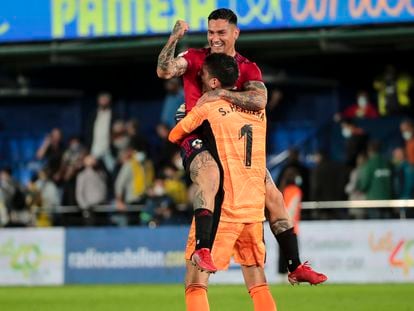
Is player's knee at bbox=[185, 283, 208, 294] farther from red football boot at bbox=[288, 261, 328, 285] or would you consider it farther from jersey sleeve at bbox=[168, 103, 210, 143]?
jersey sleeve at bbox=[168, 103, 210, 143]

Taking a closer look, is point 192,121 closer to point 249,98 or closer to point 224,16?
point 249,98

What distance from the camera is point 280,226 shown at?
9.66m

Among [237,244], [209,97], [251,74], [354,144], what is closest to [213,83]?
[209,97]

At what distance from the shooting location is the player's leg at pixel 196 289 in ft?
29.5

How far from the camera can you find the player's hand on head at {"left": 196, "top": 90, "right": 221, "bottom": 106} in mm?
9156

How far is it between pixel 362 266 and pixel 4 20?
9171 mm

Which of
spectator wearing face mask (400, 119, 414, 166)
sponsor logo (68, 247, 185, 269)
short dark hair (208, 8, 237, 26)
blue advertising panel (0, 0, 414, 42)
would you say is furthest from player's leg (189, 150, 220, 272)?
blue advertising panel (0, 0, 414, 42)

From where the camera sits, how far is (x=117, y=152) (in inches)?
942

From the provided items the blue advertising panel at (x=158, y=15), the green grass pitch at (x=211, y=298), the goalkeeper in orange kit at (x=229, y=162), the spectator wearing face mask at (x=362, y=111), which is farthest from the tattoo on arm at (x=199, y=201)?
the spectator wearing face mask at (x=362, y=111)

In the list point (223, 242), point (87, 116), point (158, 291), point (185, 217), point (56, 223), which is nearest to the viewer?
point (223, 242)

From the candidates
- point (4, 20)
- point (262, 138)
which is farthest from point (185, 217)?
point (262, 138)

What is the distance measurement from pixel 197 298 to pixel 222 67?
1776mm

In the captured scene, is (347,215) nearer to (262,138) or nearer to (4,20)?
(4,20)

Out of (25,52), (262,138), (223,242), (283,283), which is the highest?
(25,52)
